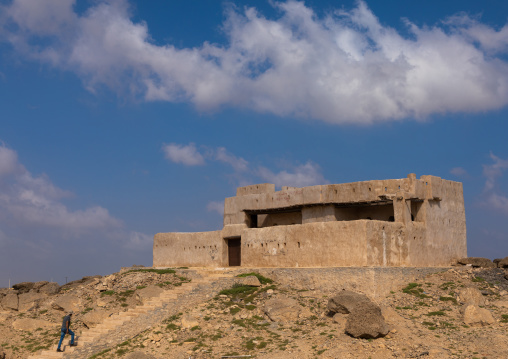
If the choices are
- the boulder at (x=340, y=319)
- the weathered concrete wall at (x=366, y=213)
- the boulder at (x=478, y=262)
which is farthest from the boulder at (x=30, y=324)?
the boulder at (x=478, y=262)

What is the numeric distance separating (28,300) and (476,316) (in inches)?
865

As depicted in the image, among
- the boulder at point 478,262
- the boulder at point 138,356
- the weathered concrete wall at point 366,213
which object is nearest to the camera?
the boulder at point 138,356

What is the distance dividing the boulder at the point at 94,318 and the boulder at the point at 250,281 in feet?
18.6

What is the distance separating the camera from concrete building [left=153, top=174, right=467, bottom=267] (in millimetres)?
24047

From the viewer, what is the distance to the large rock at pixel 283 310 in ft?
65.8

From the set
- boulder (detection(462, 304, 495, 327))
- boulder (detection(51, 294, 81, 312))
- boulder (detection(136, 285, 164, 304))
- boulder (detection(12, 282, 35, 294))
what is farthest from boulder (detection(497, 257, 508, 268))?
boulder (detection(12, 282, 35, 294))

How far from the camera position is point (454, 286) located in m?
22.4

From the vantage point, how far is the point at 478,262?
89.2ft

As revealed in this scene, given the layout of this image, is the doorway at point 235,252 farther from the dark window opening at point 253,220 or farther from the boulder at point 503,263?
the boulder at point 503,263

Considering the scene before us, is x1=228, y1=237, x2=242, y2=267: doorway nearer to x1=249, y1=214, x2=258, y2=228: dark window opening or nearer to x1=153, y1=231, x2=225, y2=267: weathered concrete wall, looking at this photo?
x1=153, y1=231, x2=225, y2=267: weathered concrete wall

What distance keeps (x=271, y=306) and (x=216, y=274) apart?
17.9 ft

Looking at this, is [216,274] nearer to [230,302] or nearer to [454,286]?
[230,302]

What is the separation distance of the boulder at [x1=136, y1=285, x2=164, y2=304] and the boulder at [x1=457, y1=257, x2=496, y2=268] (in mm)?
14862

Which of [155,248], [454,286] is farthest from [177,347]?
[155,248]
